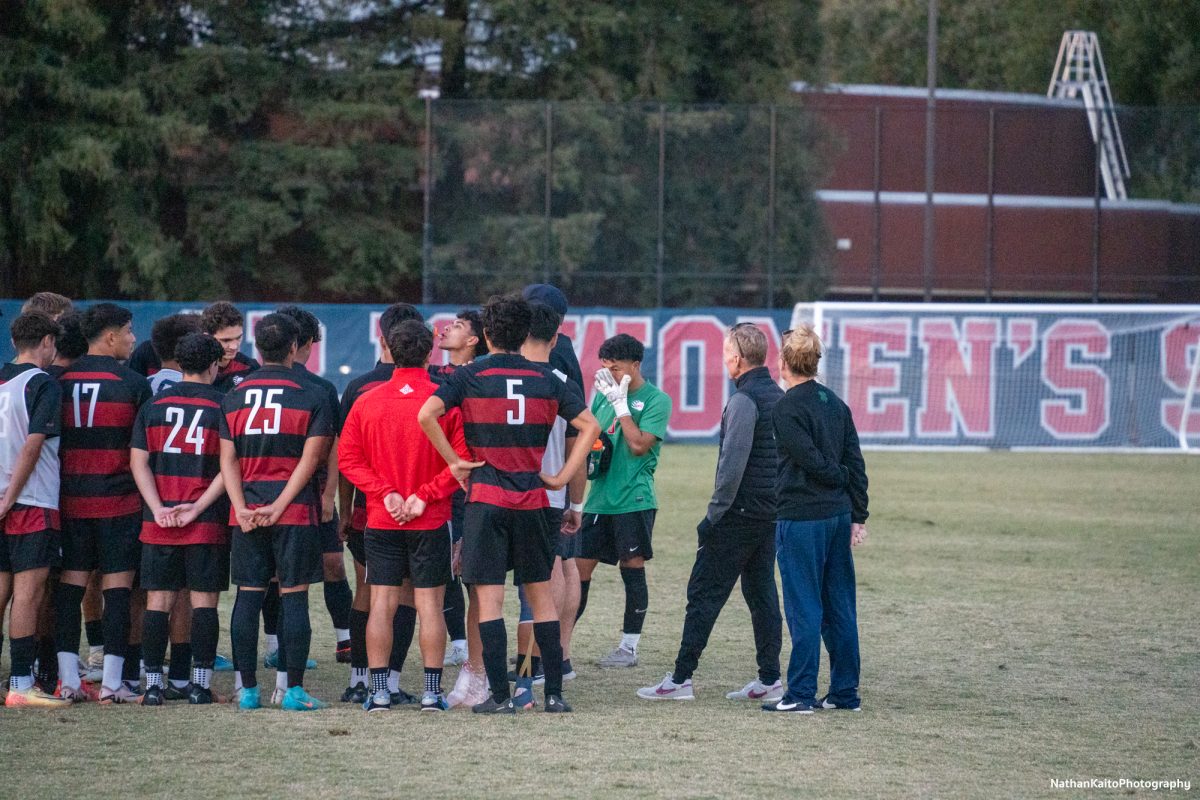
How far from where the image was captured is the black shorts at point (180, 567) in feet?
21.8

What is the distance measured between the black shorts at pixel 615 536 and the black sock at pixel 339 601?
4.56 feet

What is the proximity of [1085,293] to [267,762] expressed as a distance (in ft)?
80.4

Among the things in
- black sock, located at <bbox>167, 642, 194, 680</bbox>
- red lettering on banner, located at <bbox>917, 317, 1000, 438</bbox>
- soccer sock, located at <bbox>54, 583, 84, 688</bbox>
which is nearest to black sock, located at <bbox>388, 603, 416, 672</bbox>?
black sock, located at <bbox>167, 642, 194, 680</bbox>

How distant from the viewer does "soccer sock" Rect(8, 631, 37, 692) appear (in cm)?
663

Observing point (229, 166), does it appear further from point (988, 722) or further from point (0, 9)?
point (988, 722)

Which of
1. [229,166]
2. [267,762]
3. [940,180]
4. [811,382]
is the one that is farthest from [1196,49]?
[267,762]

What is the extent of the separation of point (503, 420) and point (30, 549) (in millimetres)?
2459

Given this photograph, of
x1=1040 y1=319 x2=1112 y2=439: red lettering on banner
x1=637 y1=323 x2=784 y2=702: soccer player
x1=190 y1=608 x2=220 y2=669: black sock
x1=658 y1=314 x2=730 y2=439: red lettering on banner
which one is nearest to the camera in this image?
x1=190 y1=608 x2=220 y2=669: black sock

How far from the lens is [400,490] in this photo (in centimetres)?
648

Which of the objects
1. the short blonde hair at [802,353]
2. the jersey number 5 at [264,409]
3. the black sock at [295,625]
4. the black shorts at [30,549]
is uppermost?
the short blonde hair at [802,353]

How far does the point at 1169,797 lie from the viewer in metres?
5.25

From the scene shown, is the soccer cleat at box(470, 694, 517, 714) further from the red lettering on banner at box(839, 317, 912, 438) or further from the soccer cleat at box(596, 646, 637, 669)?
the red lettering on banner at box(839, 317, 912, 438)

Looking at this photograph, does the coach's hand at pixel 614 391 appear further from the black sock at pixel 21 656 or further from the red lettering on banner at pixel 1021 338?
the red lettering on banner at pixel 1021 338

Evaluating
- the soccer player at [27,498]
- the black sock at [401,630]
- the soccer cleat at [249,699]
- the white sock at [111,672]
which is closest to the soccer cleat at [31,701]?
the soccer player at [27,498]
